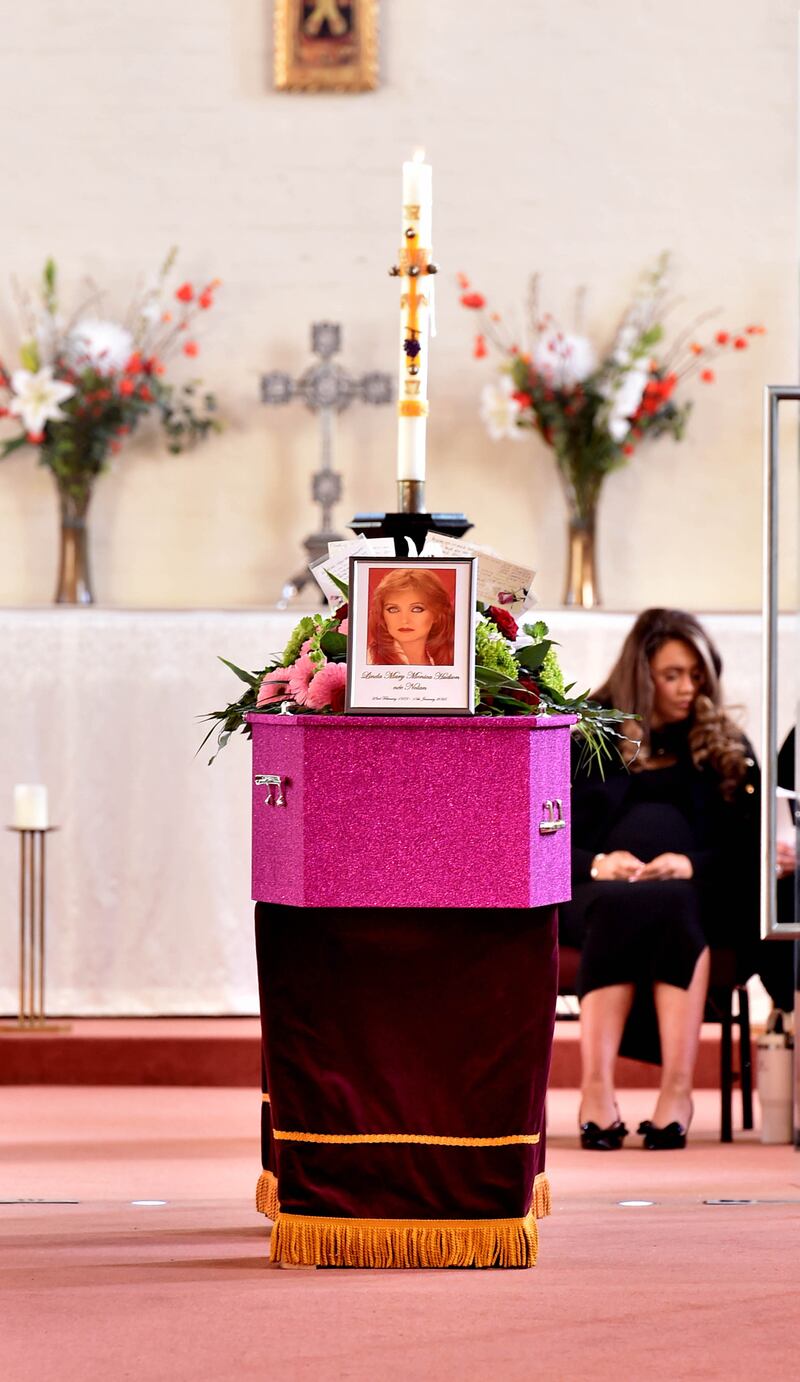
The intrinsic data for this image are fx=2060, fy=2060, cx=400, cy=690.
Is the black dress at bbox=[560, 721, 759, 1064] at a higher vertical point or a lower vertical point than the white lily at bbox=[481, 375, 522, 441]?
lower

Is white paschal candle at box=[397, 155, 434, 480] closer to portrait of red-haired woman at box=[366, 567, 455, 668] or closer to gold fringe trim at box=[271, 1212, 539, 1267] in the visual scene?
portrait of red-haired woman at box=[366, 567, 455, 668]

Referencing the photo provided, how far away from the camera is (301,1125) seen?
2852 mm

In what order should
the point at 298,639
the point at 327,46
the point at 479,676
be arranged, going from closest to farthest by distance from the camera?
the point at 479,676, the point at 298,639, the point at 327,46

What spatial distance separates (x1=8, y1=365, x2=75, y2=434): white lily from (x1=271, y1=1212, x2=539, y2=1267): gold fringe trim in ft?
10.3

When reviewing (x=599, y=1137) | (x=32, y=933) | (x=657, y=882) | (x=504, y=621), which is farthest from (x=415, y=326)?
(x=32, y=933)

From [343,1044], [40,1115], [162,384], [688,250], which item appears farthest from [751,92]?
[343,1044]

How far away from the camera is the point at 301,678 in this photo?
2.92 meters

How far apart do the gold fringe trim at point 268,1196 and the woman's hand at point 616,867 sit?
1449 millimetres

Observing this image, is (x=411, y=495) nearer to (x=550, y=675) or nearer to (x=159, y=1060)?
(x=550, y=675)

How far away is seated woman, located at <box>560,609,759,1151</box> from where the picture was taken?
4.17 metres

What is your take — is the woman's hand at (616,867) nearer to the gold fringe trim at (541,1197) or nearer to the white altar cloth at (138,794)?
A: the white altar cloth at (138,794)

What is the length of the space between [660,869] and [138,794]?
1519 millimetres

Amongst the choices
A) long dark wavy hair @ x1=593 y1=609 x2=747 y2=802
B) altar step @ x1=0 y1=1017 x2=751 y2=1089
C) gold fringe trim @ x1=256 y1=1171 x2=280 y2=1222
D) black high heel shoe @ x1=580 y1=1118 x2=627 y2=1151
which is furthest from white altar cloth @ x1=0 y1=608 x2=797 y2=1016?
gold fringe trim @ x1=256 y1=1171 x2=280 y2=1222

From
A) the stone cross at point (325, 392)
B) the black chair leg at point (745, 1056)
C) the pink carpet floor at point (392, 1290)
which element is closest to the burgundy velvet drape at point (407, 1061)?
the pink carpet floor at point (392, 1290)
